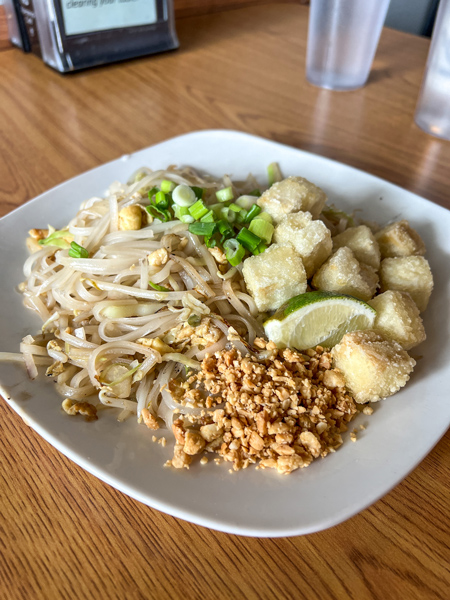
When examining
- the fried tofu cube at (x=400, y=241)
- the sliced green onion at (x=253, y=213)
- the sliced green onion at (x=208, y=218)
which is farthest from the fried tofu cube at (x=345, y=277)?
the sliced green onion at (x=208, y=218)

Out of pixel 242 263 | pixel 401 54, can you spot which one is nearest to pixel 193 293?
pixel 242 263

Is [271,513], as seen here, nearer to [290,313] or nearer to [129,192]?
[290,313]

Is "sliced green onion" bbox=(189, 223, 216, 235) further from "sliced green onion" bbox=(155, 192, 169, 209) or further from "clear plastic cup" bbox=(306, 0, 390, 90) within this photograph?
"clear plastic cup" bbox=(306, 0, 390, 90)

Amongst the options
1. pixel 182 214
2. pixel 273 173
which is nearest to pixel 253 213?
pixel 182 214

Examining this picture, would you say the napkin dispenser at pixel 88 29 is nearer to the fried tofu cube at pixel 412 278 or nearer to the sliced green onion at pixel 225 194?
the sliced green onion at pixel 225 194

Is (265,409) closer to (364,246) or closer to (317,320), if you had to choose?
(317,320)
